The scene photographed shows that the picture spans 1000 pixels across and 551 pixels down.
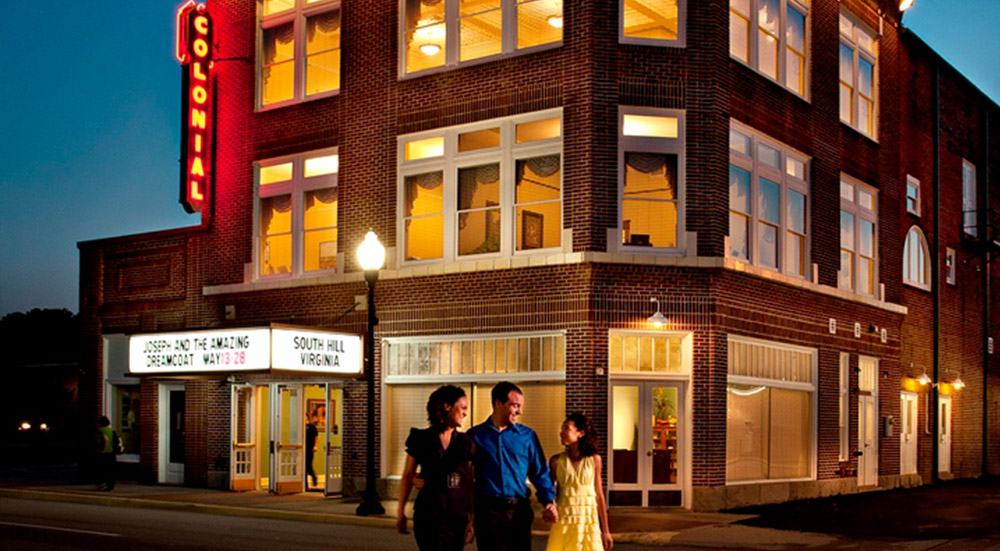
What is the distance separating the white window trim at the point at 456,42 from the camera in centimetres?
2177

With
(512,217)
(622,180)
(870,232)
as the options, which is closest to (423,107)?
(512,217)

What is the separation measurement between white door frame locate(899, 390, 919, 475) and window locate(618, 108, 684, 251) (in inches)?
439

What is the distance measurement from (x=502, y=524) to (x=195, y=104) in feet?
62.9

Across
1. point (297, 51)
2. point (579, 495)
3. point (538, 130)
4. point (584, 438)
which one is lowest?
point (579, 495)

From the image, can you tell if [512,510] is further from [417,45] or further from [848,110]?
[848,110]

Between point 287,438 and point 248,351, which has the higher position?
point 248,351

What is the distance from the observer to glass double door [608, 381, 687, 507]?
20.6 metres

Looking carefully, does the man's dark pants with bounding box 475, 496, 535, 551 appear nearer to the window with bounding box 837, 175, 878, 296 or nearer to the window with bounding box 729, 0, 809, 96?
the window with bounding box 729, 0, 809, 96

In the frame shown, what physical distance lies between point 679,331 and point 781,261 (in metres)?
3.95

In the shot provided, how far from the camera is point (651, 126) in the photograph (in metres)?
21.2

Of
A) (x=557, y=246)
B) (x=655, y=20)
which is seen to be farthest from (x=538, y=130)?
(x=655, y=20)

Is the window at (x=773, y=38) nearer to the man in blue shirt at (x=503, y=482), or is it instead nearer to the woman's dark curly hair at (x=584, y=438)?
the woman's dark curly hair at (x=584, y=438)

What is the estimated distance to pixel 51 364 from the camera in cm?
5016

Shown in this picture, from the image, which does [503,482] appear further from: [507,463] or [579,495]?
[579,495]
